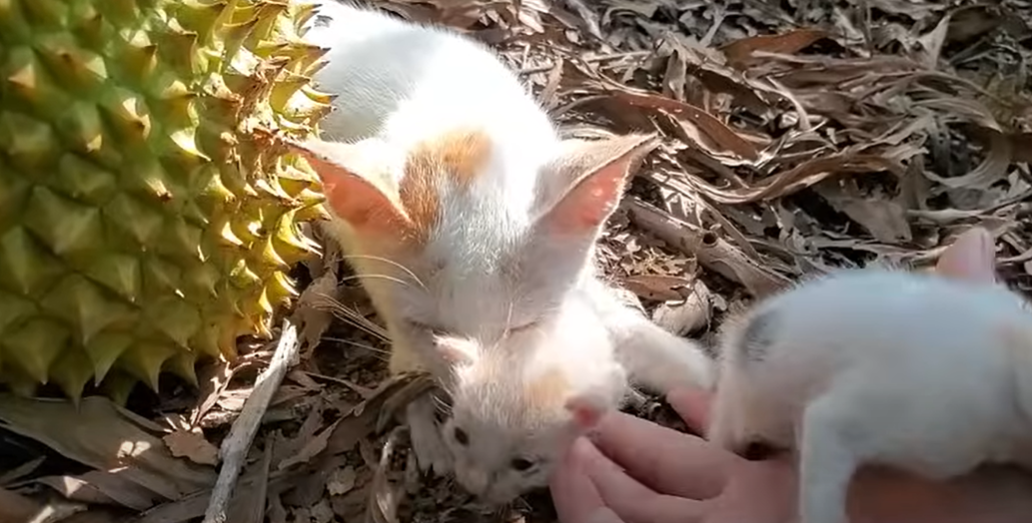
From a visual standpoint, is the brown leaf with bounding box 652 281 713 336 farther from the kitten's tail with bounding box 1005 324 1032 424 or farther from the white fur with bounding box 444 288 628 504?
the kitten's tail with bounding box 1005 324 1032 424

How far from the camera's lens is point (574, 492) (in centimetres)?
169

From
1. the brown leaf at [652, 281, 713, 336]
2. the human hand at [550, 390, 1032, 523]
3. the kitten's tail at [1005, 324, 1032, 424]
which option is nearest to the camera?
the kitten's tail at [1005, 324, 1032, 424]

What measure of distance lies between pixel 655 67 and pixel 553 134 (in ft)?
1.52

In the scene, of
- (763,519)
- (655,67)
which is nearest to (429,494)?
(763,519)

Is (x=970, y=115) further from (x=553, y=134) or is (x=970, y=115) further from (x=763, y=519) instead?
(x=763, y=519)

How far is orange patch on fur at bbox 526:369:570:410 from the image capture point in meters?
1.69

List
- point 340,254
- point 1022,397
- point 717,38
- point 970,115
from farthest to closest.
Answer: point 717,38 < point 970,115 < point 340,254 < point 1022,397

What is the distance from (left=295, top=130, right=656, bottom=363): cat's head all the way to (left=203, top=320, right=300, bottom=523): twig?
176 mm

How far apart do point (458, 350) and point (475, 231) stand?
7.7 inches

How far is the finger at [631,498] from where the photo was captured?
1.65 meters

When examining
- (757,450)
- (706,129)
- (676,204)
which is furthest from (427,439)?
(706,129)

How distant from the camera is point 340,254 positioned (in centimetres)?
219

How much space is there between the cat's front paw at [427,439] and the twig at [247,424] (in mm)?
202

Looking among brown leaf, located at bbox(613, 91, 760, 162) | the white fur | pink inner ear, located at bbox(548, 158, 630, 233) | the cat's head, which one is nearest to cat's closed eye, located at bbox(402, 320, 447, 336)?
the cat's head
